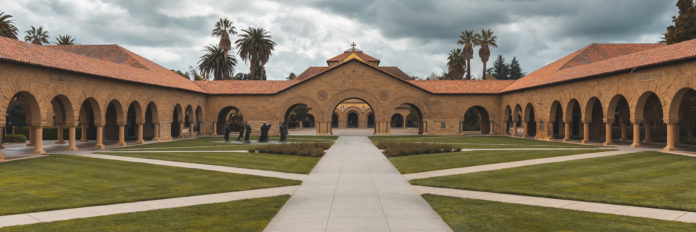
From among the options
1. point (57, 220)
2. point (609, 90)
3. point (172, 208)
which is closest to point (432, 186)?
point (172, 208)

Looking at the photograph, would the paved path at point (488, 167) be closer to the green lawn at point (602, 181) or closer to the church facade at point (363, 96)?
the green lawn at point (602, 181)

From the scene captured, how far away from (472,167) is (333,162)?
598cm

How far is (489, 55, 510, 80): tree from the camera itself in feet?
285

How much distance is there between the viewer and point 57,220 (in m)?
7.76

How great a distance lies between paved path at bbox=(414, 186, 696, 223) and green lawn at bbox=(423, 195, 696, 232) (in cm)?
44

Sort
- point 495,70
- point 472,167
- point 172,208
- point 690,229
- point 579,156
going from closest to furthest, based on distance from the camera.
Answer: point 690,229, point 172,208, point 472,167, point 579,156, point 495,70

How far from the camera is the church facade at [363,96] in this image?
20.6m

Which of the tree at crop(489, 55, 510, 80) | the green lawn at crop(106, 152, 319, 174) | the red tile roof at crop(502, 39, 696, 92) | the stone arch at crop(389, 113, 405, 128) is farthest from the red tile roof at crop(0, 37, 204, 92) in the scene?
the tree at crop(489, 55, 510, 80)

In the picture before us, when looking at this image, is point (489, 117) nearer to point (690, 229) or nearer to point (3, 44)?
point (690, 229)

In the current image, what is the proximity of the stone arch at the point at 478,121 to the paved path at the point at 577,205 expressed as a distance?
1390 inches

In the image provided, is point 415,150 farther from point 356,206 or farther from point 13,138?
point 13,138

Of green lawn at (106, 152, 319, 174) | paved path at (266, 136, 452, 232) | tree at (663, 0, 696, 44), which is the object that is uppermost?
tree at (663, 0, 696, 44)

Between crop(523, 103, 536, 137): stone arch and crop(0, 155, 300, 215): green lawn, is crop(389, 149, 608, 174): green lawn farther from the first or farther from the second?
crop(523, 103, 536, 137): stone arch

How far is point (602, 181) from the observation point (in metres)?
12.1
